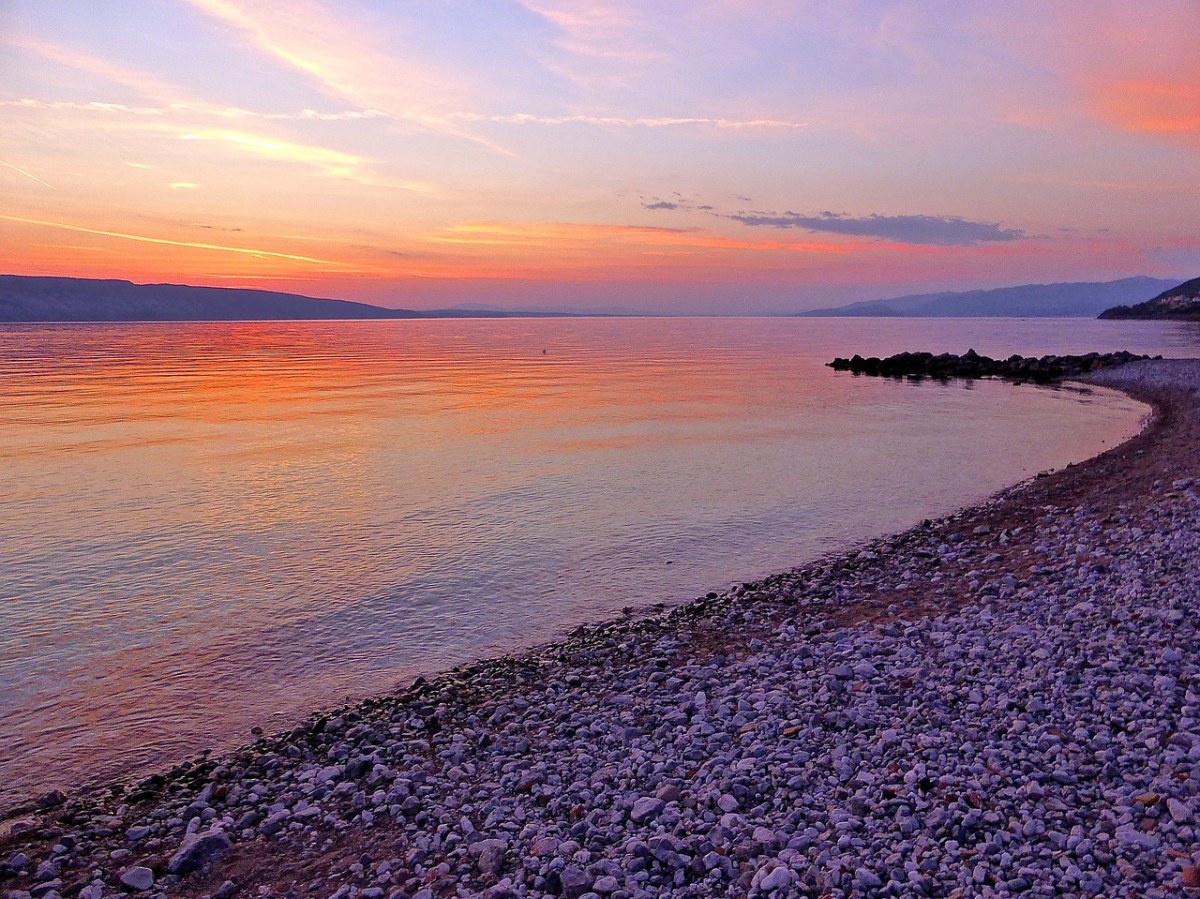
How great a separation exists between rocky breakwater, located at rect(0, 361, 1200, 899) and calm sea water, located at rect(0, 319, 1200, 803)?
5.43 feet

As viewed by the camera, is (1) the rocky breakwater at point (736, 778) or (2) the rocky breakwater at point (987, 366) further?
(2) the rocky breakwater at point (987, 366)

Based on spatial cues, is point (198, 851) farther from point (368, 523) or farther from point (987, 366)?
point (987, 366)

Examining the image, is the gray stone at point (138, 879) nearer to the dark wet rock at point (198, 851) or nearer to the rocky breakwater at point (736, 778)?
the rocky breakwater at point (736, 778)

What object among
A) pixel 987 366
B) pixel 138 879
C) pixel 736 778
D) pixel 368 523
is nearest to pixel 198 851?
pixel 138 879

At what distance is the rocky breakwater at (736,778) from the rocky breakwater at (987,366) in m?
56.0

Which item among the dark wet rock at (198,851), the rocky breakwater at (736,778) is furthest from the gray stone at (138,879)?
the dark wet rock at (198,851)

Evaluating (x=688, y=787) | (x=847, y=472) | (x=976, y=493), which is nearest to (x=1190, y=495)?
(x=976, y=493)

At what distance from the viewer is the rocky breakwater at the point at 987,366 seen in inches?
2378

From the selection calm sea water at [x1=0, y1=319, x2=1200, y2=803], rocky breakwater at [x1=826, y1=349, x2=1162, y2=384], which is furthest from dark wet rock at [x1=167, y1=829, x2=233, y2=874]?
rocky breakwater at [x1=826, y1=349, x2=1162, y2=384]

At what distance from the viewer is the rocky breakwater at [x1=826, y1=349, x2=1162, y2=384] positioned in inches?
2378

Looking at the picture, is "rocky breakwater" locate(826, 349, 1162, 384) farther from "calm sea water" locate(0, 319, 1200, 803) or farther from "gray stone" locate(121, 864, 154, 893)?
"gray stone" locate(121, 864, 154, 893)

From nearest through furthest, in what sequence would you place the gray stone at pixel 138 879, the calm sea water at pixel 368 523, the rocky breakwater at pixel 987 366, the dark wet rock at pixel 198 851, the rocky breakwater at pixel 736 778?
the rocky breakwater at pixel 736 778 → the gray stone at pixel 138 879 → the dark wet rock at pixel 198 851 → the calm sea water at pixel 368 523 → the rocky breakwater at pixel 987 366

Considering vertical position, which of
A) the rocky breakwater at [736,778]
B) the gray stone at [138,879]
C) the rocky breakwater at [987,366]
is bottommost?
the gray stone at [138,879]

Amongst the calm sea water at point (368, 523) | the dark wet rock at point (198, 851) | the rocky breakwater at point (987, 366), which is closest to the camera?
the dark wet rock at point (198, 851)
